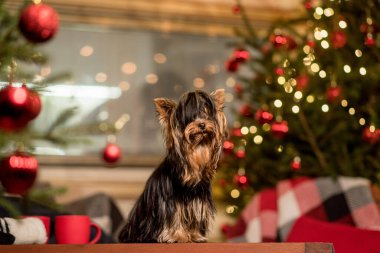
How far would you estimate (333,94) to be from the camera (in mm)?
2760

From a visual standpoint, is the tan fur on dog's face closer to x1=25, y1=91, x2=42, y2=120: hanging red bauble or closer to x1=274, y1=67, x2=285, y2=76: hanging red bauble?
x1=25, y1=91, x2=42, y2=120: hanging red bauble

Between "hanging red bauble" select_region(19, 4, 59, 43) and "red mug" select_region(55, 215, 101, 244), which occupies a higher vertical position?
"hanging red bauble" select_region(19, 4, 59, 43)

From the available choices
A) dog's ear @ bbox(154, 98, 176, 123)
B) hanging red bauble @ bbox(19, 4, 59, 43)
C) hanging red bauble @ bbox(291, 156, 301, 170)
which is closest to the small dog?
dog's ear @ bbox(154, 98, 176, 123)

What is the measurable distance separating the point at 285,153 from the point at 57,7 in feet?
4.86

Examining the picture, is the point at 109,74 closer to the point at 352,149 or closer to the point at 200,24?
the point at 200,24

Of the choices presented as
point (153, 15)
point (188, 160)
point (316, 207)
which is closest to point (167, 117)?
point (188, 160)

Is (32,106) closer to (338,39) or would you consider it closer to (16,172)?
(16,172)

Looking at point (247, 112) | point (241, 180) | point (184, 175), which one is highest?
point (247, 112)

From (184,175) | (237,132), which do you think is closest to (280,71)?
(237,132)

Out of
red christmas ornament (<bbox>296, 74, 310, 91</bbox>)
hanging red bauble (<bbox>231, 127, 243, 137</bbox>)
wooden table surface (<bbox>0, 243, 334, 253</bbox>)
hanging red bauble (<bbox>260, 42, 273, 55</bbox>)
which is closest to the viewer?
wooden table surface (<bbox>0, 243, 334, 253</bbox>)

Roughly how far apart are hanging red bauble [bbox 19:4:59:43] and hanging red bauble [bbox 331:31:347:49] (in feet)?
5.32

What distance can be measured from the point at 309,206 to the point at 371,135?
392 millimetres

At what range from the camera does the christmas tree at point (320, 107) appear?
9.16ft

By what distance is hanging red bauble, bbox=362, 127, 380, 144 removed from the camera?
2.66 meters
